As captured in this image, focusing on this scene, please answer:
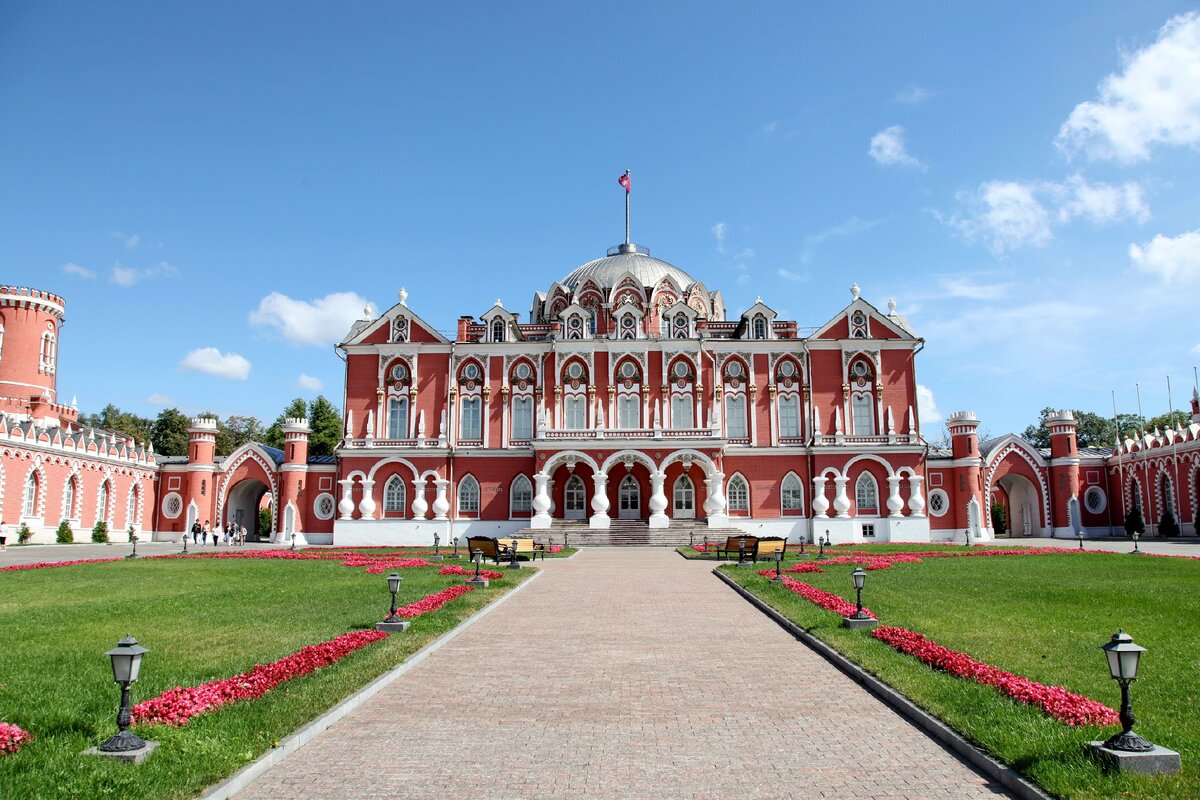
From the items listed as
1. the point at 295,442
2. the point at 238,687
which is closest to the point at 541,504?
the point at 295,442

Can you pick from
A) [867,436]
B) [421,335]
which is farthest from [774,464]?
[421,335]

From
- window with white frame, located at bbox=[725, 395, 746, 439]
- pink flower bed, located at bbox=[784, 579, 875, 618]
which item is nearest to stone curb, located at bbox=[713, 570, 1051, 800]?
pink flower bed, located at bbox=[784, 579, 875, 618]

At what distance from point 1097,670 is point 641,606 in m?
8.52

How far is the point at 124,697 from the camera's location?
663 cm

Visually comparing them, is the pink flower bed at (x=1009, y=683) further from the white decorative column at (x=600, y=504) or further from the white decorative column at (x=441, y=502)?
the white decorative column at (x=441, y=502)

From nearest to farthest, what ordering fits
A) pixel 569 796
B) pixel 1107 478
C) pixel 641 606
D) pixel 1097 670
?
pixel 569 796 → pixel 1097 670 → pixel 641 606 → pixel 1107 478

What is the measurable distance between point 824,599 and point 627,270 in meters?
36.8

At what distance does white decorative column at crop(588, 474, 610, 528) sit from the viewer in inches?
1609

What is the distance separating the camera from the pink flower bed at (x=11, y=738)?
660 centimetres

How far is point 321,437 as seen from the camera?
70.5 metres

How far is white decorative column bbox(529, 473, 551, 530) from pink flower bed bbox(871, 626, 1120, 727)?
30692 millimetres

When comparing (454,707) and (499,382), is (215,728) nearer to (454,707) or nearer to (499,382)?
(454,707)

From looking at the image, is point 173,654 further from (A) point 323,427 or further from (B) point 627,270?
(A) point 323,427

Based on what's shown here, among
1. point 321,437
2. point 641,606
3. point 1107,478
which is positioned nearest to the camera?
point 641,606
